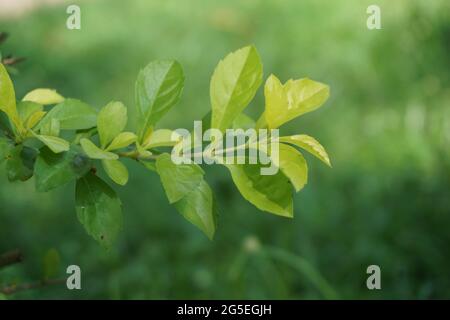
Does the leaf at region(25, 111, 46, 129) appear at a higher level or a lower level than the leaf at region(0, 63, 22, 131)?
lower

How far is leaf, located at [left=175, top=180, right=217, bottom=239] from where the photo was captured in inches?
28.7

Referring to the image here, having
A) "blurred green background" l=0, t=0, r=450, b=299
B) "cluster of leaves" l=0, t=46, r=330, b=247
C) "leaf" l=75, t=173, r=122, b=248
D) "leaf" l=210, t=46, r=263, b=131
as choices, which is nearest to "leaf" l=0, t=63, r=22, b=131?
"cluster of leaves" l=0, t=46, r=330, b=247

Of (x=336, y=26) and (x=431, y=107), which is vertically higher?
(x=336, y=26)

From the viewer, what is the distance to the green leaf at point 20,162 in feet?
2.47

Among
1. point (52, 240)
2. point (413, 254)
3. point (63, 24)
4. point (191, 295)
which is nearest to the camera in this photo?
point (191, 295)

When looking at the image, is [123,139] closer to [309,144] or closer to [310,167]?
[309,144]

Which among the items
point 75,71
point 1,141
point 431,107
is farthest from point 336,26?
point 1,141

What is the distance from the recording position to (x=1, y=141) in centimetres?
73

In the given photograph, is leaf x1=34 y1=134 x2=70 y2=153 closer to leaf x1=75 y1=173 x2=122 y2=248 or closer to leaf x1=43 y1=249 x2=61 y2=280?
leaf x1=75 y1=173 x2=122 y2=248

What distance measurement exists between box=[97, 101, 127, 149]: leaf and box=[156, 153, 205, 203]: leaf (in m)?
0.08

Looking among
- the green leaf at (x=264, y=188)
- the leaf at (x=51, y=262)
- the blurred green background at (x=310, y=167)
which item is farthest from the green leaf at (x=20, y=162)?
the blurred green background at (x=310, y=167)
